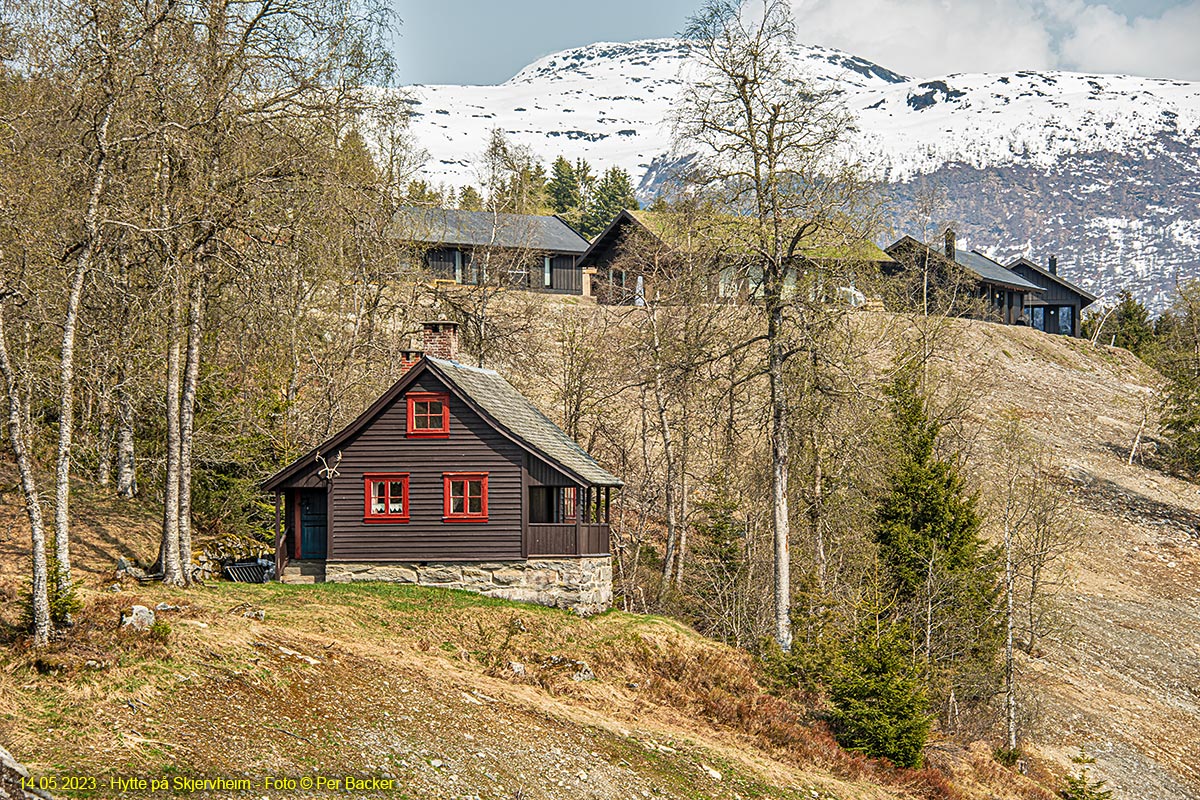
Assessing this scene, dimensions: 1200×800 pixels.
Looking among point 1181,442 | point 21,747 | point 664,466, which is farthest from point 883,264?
point 21,747

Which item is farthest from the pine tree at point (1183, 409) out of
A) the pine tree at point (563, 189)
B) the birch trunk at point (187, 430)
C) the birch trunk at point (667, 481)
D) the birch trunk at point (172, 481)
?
the birch trunk at point (172, 481)

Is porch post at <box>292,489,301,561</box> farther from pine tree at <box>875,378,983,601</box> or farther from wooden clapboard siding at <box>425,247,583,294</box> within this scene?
wooden clapboard siding at <box>425,247,583,294</box>

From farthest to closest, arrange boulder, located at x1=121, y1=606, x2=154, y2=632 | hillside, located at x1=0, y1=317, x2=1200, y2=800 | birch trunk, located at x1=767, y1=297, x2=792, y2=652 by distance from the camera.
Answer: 1. birch trunk, located at x1=767, y1=297, x2=792, y2=652
2. boulder, located at x1=121, y1=606, x2=154, y2=632
3. hillside, located at x1=0, y1=317, x2=1200, y2=800

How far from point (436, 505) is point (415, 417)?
2472 mm

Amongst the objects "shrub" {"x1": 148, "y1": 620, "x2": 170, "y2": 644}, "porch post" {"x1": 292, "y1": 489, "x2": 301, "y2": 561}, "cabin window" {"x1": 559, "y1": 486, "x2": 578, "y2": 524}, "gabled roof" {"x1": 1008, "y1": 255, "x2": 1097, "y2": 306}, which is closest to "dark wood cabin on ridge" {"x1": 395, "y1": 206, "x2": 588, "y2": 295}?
"cabin window" {"x1": 559, "y1": 486, "x2": 578, "y2": 524}

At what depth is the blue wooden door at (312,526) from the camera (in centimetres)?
Answer: 3081

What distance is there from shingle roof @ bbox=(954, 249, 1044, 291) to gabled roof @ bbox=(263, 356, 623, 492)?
63.6m

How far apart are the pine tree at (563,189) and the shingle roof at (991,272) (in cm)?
3650

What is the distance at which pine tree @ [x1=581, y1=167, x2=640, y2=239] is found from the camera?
337ft

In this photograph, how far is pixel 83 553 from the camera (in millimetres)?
27297

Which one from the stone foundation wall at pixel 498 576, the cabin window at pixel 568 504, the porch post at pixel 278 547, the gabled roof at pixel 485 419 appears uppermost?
the gabled roof at pixel 485 419

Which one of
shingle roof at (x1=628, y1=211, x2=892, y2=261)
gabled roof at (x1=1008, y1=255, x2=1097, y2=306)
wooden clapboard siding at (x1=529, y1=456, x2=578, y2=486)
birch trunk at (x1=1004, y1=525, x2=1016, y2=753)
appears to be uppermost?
gabled roof at (x1=1008, y1=255, x2=1097, y2=306)

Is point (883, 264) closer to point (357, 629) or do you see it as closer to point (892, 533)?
point (892, 533)

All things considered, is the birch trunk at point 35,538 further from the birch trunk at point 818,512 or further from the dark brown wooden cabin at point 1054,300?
the dark brown wooden cabin at point 1054,300
